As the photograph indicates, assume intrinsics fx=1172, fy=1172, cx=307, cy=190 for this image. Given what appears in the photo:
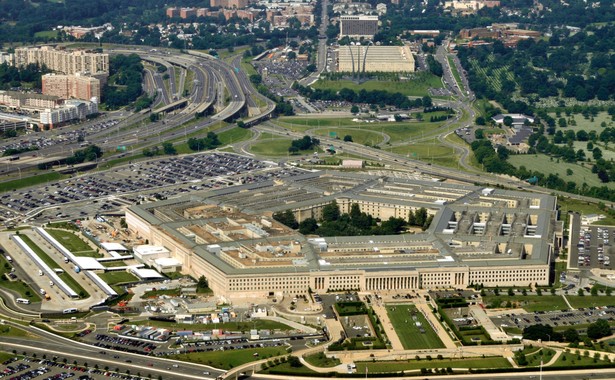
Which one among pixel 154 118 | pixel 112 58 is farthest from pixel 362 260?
pixel 112 58

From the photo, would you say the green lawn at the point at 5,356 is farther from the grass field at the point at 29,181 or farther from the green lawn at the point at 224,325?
the grass field at the point at 29,181

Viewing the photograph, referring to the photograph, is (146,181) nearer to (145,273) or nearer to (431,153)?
(431,153)

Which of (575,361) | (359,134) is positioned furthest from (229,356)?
(359,134)

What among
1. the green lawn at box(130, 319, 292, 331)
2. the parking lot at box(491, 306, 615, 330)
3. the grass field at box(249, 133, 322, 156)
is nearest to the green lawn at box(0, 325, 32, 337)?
the green lawn at box(130, 319, 292, 331)

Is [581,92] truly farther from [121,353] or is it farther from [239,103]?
[121,353]

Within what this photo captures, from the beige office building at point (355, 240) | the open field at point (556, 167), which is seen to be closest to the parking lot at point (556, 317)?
the beige office building at point (355, 240)

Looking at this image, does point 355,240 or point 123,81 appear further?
point 123,81
